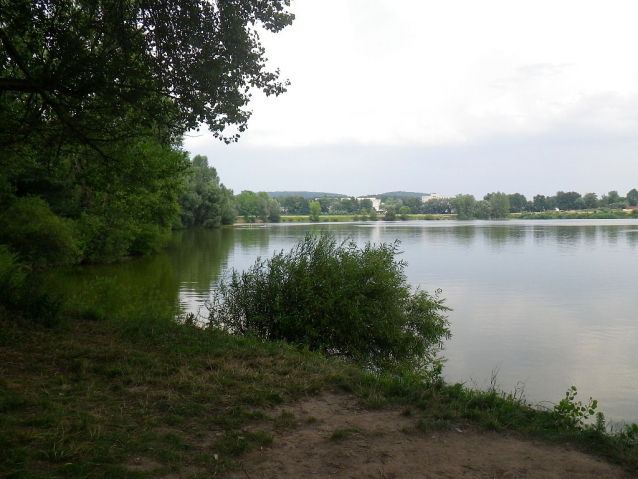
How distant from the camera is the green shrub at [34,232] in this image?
20.6 meters

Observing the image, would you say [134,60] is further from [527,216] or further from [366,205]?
[366,205]

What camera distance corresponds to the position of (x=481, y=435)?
16.4ft

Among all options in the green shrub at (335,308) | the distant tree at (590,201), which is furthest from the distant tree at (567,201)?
the green shrub at (335,308)

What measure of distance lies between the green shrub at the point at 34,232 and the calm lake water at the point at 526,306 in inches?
73.2

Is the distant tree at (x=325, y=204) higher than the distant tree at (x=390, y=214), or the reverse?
the distant tree at (x=325, y=204)

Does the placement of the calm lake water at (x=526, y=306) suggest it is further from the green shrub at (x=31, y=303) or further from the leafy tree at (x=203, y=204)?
the leafy tree at (x=203, y=204)

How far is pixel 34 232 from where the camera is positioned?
21.1m

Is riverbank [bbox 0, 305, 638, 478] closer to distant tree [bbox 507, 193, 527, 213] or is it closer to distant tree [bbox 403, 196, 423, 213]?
distant tree [bbox 507, 193, 527, 213]

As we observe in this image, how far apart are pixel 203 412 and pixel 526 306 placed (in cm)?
1926

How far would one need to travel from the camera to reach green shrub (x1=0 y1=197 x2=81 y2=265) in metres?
20.6

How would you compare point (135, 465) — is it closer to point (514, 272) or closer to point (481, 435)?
point (481, 435)

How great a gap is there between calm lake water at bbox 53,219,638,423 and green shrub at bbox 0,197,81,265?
1.86 meters

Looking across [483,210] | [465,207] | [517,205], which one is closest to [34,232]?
[465,207]

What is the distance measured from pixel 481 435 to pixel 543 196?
178717mm
